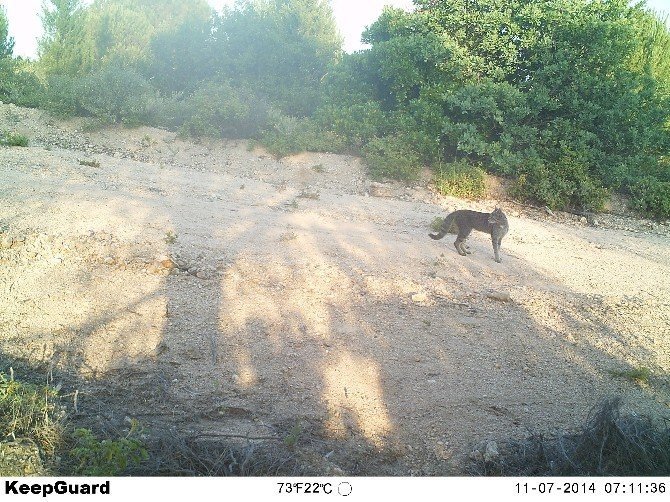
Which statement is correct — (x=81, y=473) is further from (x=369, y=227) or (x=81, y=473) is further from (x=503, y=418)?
(x=369, y=227)

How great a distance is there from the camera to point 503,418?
419cm

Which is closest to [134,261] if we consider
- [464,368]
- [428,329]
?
[428,329]

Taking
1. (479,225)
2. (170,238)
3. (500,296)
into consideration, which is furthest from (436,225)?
(170,238)

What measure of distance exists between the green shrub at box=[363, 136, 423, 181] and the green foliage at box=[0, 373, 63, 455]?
33.6ft

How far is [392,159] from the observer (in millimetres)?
13047

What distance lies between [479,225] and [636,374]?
334 cm

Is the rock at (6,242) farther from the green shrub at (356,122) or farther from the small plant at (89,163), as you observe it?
the green shrub at (356,122)

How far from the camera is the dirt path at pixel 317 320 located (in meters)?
4.10

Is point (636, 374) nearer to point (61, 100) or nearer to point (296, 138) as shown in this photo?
point (296, 138)

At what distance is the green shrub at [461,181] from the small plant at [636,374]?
8025mm

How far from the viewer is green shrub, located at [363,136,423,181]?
1303cm

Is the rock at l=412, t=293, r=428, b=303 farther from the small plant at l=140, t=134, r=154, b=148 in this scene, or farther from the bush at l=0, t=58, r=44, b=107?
the bush at l=0, t=58, r=44, b=107

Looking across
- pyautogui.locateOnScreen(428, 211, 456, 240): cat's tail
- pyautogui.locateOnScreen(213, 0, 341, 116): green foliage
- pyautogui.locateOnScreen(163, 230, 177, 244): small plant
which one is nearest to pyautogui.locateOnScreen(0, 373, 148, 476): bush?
pyautogui.locateOnScreen(163, 230, 177, 244): small plant

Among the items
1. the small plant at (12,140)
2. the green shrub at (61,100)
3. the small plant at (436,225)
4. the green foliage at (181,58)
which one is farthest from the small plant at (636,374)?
the green foliage at (181,58)
